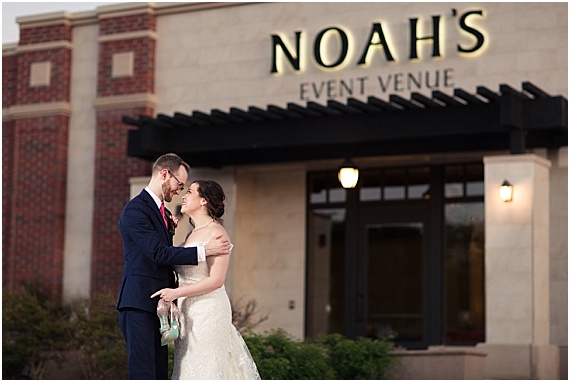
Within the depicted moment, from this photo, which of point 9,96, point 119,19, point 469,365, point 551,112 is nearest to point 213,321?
point 469,365

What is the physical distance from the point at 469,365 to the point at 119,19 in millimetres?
9624

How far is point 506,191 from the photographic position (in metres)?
15.7

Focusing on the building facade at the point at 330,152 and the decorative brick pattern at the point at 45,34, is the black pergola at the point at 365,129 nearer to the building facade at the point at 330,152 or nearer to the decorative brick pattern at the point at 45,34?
the building facade at the point at 330,152

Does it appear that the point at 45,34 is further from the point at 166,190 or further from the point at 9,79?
the point at 166,190

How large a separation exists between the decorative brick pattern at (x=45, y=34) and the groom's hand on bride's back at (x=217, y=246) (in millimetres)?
14767

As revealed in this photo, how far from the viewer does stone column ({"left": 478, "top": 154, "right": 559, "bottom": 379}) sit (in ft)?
50.8

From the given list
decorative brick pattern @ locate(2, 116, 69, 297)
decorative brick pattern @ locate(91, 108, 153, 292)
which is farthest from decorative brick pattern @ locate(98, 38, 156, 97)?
decorative brick pattern @ locate(2, 116, 69, 297)

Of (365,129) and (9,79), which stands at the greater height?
(9,79)

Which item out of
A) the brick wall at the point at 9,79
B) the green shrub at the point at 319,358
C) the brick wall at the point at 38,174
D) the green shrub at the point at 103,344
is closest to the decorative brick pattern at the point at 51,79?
the brick wall at the point at 38,174

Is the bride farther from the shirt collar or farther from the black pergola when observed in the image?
the black pergola

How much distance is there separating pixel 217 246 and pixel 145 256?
18.6 inches

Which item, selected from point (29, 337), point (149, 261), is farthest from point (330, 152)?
point (149, 261)

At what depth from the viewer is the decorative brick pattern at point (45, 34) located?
21078 millimetres

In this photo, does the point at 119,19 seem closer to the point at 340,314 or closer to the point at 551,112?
the point at 340,314
